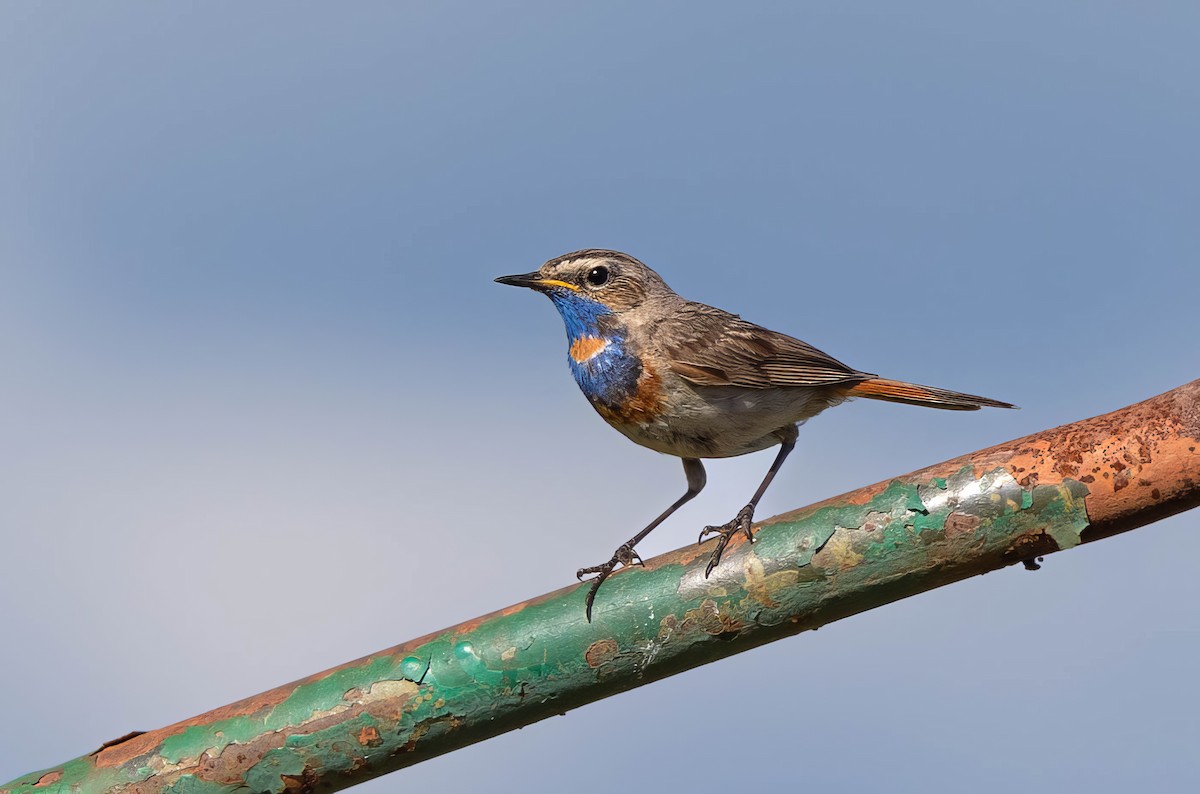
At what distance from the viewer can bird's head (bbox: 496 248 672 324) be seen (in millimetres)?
7953

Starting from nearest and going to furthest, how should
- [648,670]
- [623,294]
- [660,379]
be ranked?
[648,670] → [660,379] → [623,294]

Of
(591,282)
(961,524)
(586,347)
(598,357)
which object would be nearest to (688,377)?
(598,357)

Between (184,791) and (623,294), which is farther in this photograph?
(623,294)

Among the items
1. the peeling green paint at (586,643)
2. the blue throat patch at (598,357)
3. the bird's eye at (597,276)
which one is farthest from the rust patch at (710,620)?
the bird's eye at (597,276)

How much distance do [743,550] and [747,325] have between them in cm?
338

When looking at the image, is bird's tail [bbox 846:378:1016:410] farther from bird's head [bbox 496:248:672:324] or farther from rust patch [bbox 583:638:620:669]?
rust patch [bbox 583:638:620:669]

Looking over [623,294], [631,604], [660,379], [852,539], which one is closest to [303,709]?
[631,604]

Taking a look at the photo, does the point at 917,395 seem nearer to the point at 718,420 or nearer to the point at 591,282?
the point at 718,420

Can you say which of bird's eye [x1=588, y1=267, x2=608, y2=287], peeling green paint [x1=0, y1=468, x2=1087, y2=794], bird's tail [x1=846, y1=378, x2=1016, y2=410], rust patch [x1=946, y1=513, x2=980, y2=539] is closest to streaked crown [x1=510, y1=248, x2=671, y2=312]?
bird's eye [x1=588, y1=267, x2=608, y2=287]

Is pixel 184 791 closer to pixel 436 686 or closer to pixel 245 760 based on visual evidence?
pixel 245 760

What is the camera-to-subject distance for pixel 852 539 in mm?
4648

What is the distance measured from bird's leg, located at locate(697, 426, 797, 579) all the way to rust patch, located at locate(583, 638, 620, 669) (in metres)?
0.46

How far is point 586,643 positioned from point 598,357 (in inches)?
114

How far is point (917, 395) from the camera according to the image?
284 inches
